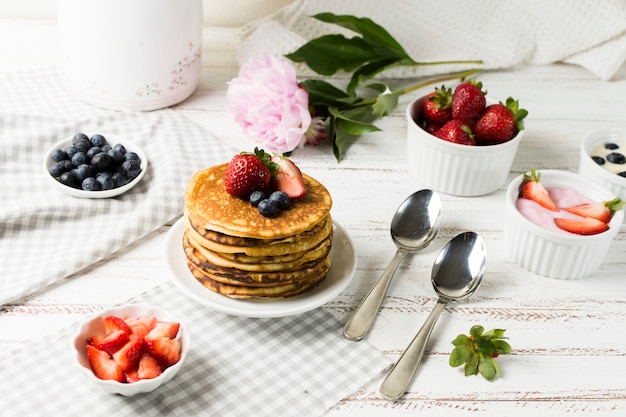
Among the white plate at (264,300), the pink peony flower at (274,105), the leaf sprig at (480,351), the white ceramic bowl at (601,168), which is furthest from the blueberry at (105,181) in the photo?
the white ceramic bowl at (601,168)

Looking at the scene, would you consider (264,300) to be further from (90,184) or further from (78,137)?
(78,137)

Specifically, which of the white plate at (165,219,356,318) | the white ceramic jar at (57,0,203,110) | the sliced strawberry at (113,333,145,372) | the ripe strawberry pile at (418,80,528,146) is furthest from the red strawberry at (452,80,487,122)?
the sliced strawberry at (113,333,145,372)

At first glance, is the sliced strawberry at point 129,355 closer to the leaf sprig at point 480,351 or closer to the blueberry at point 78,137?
the leaf sprig at point 480,351

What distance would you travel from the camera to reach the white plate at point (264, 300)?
50.2 inches

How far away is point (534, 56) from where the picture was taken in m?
2.34

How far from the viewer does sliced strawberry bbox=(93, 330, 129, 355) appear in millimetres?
1146

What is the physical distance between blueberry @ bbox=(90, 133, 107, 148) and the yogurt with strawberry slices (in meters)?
0.92

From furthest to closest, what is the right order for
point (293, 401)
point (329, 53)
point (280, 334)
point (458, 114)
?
1. point (329, 53)
2. point (458, 114)
3. point (280, 334)
4. point (293, 401)

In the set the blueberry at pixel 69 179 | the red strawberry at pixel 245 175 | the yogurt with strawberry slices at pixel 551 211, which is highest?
the red strawberry at pixel 245 175

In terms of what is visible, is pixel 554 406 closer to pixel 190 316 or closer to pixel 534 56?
pixel 190 316

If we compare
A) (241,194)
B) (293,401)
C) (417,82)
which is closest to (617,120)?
(417,82)

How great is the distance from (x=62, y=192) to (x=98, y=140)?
0.16 meters

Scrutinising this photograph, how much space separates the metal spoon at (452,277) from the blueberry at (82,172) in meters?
0.76

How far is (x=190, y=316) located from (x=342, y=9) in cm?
124
